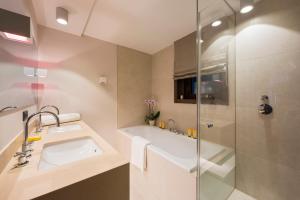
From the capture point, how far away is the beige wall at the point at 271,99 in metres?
1.20

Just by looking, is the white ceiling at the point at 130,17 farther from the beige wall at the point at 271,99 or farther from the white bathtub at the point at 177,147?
the white bathtub at the point at 177,147

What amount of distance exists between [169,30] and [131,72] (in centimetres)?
118

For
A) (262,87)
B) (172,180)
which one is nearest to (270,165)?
(262,87)

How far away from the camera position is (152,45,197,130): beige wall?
2.46 meters

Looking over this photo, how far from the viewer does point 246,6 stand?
59.2 inches


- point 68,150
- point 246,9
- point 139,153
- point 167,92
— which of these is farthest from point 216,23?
point 68,150

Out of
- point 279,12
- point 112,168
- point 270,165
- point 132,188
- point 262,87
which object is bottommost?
point 132,188

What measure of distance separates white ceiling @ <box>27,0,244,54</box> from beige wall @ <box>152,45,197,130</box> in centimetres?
43

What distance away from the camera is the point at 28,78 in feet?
5.17

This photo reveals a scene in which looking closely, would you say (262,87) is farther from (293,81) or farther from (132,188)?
(132,188)

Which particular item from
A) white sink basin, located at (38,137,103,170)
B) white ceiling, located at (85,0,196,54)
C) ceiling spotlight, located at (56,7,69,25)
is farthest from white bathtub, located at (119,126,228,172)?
ceiling spotlight, located at (56,7,69,25)

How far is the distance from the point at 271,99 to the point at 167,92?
5.78 feet

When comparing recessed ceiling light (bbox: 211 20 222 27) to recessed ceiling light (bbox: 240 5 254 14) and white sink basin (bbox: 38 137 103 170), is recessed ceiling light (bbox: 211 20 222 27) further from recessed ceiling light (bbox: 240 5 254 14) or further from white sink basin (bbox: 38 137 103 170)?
white sink basin (bbox: 38 137 103 170)

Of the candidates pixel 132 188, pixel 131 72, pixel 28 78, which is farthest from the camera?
pixel 131 72
